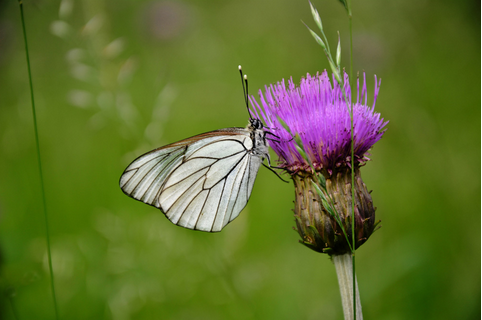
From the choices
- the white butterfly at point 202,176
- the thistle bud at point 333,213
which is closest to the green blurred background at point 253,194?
the white butterfly at point 202,176

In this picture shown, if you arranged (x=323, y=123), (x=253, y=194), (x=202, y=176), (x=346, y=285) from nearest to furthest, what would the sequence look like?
(x=346, y=285) < (x=323, y=123) < (x=202, y=176) < (x=253, y=194)

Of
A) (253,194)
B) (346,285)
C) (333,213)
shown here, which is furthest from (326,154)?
(253,194)

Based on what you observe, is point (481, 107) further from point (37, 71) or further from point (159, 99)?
point (37, 71)

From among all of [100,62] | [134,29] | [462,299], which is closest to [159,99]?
[100,62]

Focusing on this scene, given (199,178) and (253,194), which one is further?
(253,194)

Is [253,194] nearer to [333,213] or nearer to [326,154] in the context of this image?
[326,154]

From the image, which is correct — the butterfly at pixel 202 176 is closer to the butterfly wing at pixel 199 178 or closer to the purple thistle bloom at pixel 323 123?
the butterfly wing at pixel 199 178
